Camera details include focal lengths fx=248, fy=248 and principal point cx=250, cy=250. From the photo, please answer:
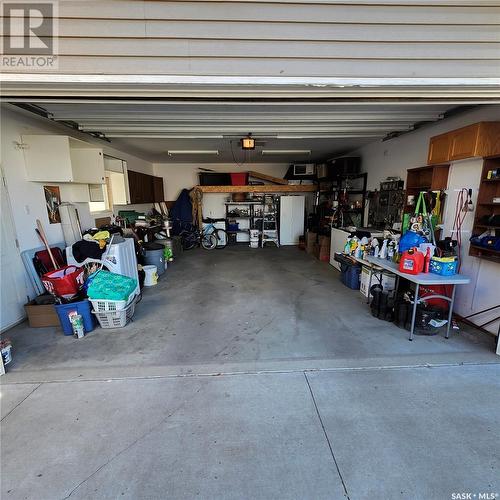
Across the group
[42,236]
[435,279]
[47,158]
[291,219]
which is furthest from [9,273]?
[291,219]

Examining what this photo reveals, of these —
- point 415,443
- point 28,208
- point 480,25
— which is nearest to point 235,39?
point 480,25

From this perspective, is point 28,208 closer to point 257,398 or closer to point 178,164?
point 257,398

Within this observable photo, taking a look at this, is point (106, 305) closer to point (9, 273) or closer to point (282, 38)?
point (9, 273)

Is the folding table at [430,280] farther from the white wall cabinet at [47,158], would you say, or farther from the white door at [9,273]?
the white door at [9,273]

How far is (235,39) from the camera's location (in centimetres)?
158

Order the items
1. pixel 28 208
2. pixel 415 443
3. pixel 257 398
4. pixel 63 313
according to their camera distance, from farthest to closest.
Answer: pixel 28 208 < pixel 63 313 < pixel 257 398 < pixel 415 443

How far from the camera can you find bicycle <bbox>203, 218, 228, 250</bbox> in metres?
7.65

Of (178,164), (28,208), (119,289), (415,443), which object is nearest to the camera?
(415,443)

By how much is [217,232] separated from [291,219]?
2352 millimetres

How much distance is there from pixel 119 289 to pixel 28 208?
173 centimetres

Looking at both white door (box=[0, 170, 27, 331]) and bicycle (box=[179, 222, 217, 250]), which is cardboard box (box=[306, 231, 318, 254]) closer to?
bicycle (box=[179, 222, 217, 250])

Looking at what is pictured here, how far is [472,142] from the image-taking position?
104 inches

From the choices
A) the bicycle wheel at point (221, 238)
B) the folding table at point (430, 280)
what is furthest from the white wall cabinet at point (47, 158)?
the bicycle wheel at point (221, 238)

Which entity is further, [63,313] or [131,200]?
[131,200]
